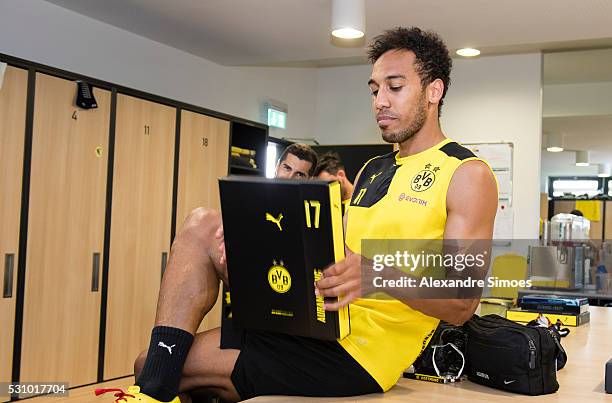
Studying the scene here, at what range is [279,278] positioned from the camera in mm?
1313

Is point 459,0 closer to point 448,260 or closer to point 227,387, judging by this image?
point 448,260

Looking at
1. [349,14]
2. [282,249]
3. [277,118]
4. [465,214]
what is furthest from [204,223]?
[277,118]

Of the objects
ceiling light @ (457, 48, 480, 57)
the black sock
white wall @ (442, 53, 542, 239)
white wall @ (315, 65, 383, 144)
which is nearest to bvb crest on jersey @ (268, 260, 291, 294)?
the black sock

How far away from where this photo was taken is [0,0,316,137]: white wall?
3645mm

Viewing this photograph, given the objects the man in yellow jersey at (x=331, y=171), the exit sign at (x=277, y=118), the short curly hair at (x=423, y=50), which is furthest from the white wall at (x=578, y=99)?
the short curly hair at (x=423, y=50)

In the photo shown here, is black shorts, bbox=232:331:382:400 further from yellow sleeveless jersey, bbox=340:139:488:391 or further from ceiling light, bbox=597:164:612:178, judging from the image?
ceiling light, bbox=597:164:612:178

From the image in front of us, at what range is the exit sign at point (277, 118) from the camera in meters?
5.62

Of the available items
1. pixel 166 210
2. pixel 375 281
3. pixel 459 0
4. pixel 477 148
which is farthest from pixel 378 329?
pixel 477 148

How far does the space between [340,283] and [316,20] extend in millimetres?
2949

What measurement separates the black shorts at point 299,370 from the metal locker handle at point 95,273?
2.31 m

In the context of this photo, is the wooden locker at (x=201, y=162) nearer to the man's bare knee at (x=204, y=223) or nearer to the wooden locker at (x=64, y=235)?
the wooden locker at (x=64, y=235)

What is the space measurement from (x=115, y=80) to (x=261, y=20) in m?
1.02

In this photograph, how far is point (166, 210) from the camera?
4039mm

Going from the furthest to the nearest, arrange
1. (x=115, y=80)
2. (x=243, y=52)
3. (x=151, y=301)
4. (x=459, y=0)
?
(x=243, y=52), (x=115, y=80), (x=151, y=301), (x=459, y=0)
